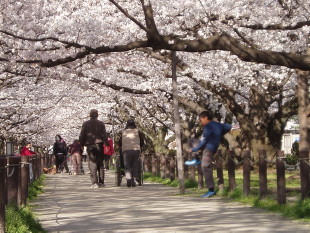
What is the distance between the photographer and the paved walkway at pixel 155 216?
9.04 meters

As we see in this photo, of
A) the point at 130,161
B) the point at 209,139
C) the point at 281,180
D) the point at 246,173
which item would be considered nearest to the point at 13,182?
the point at 281,180

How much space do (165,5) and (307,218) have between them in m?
9.92

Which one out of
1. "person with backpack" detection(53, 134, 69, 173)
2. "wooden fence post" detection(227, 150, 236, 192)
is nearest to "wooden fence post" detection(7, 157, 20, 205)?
"wooden fence post" detection(227, 150, 236, 192)

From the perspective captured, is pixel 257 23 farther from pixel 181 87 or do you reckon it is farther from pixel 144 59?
pixel 181 87

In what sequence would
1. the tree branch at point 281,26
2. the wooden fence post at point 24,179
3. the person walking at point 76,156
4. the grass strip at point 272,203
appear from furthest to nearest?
1. the person walking at point 76,156
2. the tree branch at point 281,26
3. the wooden fence post at point 24,179
4. the grass strip at point 272,203

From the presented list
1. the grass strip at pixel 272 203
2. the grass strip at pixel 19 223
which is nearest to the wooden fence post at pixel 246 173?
the grass strip at pixel 272 203

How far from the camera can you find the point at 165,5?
18.7m

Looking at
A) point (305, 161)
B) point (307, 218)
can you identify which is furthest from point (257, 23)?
point (307, 218)

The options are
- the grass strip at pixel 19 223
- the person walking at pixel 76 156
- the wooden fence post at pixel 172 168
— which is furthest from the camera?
the person walking at pixel 76 156

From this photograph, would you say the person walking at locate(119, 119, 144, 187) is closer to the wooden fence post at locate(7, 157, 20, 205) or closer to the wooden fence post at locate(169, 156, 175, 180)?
the wooden fence post at locate(169, 156, 175, 180)

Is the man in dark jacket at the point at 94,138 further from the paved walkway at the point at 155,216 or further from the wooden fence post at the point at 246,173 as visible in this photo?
the wooden fence post at the point at 246,173

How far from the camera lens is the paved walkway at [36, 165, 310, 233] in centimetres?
904

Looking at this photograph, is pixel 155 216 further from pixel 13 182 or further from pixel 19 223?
pixel 19 223

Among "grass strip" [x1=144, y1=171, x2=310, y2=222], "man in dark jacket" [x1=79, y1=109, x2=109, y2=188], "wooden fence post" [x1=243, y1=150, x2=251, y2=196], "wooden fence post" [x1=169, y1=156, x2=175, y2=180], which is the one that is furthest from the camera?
"wooden fence post" [x1=169, y1=156, x2=175, y2=180]
